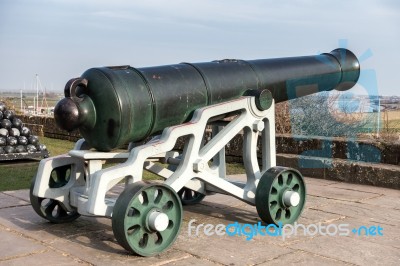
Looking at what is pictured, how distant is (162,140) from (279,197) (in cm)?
121

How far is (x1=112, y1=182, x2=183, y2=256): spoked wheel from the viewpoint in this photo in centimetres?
359

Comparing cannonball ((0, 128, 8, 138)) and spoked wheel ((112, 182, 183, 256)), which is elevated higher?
cannonball ((0, 128, 8, 138))

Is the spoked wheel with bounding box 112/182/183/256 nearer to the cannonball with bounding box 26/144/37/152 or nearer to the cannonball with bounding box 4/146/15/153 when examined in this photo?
the cannonball with bounding box 4/146/15/153

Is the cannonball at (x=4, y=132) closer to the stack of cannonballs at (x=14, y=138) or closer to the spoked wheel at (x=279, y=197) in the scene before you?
the stack of cannonballs at (x=14, y=138)

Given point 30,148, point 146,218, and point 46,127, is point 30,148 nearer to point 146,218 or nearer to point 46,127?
point 46,127

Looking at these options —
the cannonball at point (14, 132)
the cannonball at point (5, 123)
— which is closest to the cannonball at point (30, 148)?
the cannonball at point (14, 132)

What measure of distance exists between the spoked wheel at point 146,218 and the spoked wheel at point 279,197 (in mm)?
899

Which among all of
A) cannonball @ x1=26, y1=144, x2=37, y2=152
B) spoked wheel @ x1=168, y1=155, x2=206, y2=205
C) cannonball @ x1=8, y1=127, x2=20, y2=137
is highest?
cannonball @ x1=8, y1=127, x2=20, y2=137

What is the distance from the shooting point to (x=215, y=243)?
4031 mm

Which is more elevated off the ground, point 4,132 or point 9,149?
point 4,132

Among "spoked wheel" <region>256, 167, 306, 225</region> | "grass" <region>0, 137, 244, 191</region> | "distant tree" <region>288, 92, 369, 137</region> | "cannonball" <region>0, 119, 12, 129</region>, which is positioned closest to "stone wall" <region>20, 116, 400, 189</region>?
"grass" <region>0, 137, 244, 191</region>

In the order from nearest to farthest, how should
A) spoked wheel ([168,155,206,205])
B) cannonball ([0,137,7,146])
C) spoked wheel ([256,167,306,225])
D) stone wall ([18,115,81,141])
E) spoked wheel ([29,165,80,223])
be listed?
spoked wheel ([256,167,306,225])
spoked wheel ([29,165,80,223])
spoked wheel ([168,155,206,205])
cannonball ([0,137,7,146])
stone wall ([18,115,81,141])

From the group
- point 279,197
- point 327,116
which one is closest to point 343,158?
point 327,116

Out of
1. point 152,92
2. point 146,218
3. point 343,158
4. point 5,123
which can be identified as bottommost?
point 343,158
